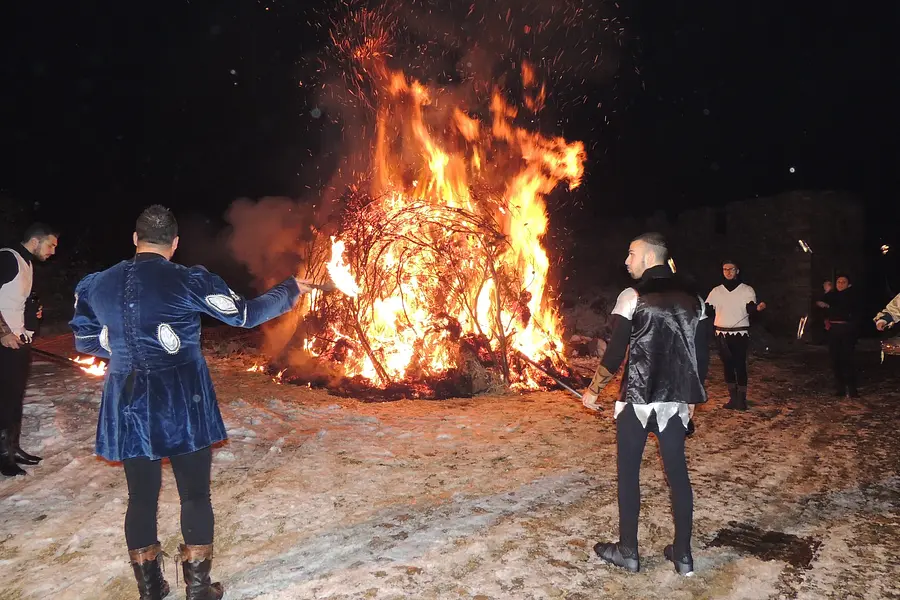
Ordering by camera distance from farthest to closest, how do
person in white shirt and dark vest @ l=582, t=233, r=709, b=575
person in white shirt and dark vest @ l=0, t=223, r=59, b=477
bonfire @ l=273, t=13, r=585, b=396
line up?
bonfire @ l=273, t=13, r=585, b=396
person in white shirt and dark vest @ l=0, t=223, r=59, b=477
person in white shirt and dark vest @ l=582, t=233, r=709, b=575

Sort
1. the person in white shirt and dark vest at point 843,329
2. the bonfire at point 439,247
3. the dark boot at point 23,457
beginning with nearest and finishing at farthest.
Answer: the dark boot at point 23,457 → the person in white shirt and dark vest at point 843,329 → the bonfire at point 439,247

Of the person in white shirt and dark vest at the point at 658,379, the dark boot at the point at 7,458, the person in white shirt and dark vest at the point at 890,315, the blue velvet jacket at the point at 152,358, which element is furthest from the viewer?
the person in white shirt and dark vest at the point at 890,315

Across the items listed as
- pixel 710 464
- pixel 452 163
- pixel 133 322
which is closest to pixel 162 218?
pixel 133 322

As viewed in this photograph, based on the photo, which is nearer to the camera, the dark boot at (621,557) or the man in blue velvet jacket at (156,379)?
the man in blue velvet jacket at (156,379)

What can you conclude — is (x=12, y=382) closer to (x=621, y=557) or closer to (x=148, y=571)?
(x=148, y=571)

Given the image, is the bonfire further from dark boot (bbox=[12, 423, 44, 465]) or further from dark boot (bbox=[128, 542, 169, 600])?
dark boot (bbox=[128, 542, 169, 600])

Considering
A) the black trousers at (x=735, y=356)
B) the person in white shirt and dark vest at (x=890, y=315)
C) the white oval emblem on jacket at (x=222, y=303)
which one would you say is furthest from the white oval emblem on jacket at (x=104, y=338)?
the black trousers at (x=735, y=356)

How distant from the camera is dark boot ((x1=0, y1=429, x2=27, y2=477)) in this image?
4.71 meters

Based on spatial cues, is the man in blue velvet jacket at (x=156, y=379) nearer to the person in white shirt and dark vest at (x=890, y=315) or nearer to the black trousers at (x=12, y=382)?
the black trousers at (x=12, y=382)

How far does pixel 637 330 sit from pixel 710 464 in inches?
108

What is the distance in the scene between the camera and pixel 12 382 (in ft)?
15.2

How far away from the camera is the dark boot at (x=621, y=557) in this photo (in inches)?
129

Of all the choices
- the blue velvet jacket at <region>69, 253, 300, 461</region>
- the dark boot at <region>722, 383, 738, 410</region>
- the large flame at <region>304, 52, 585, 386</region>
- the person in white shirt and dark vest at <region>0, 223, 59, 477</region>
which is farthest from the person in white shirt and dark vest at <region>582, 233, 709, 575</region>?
the large flame at <region>304, 52, 585, 386</region>

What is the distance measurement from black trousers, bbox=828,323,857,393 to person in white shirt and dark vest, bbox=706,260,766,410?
1.71 metres
